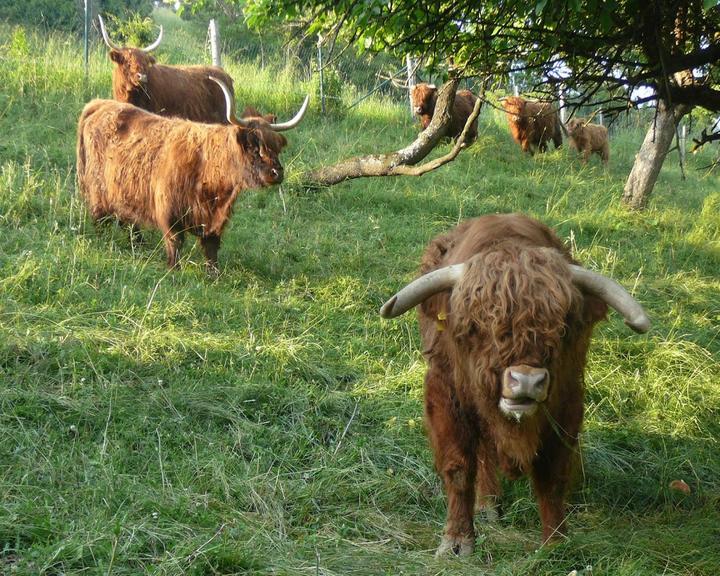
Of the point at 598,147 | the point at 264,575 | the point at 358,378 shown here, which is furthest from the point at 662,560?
the point at 598,147

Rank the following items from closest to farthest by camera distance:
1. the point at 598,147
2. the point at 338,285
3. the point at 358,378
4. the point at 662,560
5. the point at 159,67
→ the point at 662,560 < the point at 358,378 < the point at 338,285 < the point at 159,67 < the point at 598,147

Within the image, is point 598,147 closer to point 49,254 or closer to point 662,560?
point 49,254

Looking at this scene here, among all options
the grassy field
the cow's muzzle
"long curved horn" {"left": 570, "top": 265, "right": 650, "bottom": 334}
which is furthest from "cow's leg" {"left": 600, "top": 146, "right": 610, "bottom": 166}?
the cow's muzzle

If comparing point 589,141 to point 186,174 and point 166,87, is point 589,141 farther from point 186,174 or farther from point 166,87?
point 186,174

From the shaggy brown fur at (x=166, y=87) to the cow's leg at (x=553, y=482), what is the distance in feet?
28.4

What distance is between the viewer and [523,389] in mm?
3135

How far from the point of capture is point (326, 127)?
535 inches

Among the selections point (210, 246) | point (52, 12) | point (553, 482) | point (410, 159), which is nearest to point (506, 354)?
point (553, 482)

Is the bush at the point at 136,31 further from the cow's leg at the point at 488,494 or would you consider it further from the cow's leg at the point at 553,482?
the cow's leg at the point at 553,482

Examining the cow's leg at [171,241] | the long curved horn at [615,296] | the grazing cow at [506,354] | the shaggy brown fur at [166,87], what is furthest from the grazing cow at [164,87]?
the long curved horn at [615,296]

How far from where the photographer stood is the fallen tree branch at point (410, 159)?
305 inches

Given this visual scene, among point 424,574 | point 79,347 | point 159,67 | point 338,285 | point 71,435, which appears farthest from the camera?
point 159,67

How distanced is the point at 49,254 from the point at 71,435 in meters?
2.77

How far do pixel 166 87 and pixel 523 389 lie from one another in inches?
386
